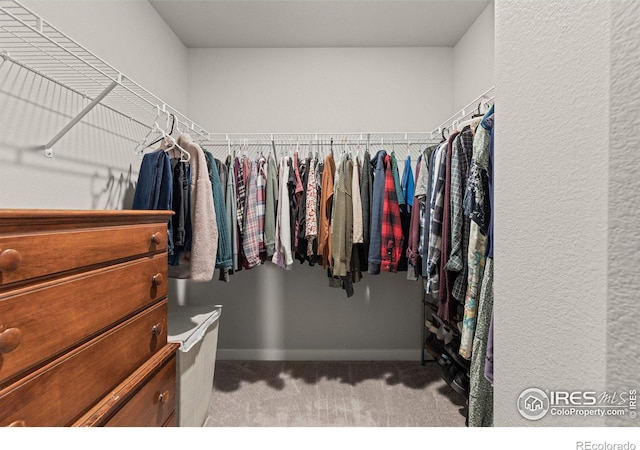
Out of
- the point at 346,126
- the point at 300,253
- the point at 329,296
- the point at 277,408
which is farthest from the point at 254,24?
the point at 277,408

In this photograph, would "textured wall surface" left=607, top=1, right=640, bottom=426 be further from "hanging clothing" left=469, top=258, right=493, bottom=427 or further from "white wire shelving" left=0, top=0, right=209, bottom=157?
"white wire shelving" left=0, top=0, right=209, bottom=157

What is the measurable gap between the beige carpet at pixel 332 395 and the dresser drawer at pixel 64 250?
130cm

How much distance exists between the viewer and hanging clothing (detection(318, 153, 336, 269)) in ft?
6.32

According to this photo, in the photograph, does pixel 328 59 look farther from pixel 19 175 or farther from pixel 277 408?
pixel 277 408

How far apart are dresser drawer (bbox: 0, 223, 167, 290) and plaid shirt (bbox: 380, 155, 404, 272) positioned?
1295 mm

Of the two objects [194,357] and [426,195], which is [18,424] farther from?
[426,195]

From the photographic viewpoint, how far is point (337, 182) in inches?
75.4

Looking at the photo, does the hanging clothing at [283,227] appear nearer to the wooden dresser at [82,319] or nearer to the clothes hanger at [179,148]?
the clothes hanger at [179,148]

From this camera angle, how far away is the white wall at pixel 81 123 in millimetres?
1081

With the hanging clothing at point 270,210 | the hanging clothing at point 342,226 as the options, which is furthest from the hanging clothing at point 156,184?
the hanging clothing at point 342,226

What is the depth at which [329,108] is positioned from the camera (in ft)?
7.90

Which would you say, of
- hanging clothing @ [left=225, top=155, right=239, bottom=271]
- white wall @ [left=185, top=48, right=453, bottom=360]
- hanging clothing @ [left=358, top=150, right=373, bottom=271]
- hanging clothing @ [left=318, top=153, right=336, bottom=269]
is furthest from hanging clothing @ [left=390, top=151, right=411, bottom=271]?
hanging clothing @ [left=225, top=155, right=239, bottom=271]

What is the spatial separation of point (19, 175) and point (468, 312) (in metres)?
1.78

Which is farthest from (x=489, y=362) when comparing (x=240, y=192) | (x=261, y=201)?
(x=240, y=192)
